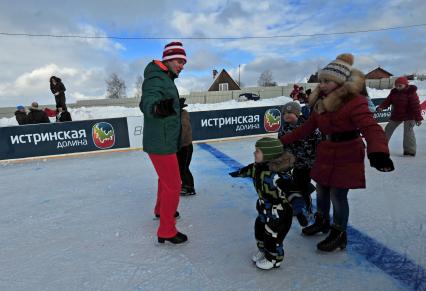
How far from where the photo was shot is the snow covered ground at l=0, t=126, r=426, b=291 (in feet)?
6.67

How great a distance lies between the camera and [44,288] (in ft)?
6.73

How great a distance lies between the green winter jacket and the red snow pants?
8 cm

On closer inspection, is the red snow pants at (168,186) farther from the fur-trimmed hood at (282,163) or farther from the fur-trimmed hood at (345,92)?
the fur-trimmed hood at (345,92)

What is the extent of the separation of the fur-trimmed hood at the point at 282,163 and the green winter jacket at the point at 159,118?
81 centimetres

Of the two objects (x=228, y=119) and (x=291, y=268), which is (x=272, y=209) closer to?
(x=291, y=268)

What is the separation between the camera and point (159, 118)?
219cm

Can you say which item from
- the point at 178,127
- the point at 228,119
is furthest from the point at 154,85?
the point at 228,119

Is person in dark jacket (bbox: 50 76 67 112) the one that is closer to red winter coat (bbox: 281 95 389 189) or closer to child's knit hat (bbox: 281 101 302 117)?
child's knit hat (bbox: 281 101 302 117)

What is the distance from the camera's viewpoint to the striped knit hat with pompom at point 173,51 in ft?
7.62

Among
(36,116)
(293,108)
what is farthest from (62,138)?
(293,108)

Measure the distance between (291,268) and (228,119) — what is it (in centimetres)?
571

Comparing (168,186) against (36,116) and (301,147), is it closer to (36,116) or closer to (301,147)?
(301,147)

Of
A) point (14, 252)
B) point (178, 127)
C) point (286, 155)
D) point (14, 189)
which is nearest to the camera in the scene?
point (286, 155)

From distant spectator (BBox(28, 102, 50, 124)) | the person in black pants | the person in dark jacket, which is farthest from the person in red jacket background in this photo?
the person in dark jacket
